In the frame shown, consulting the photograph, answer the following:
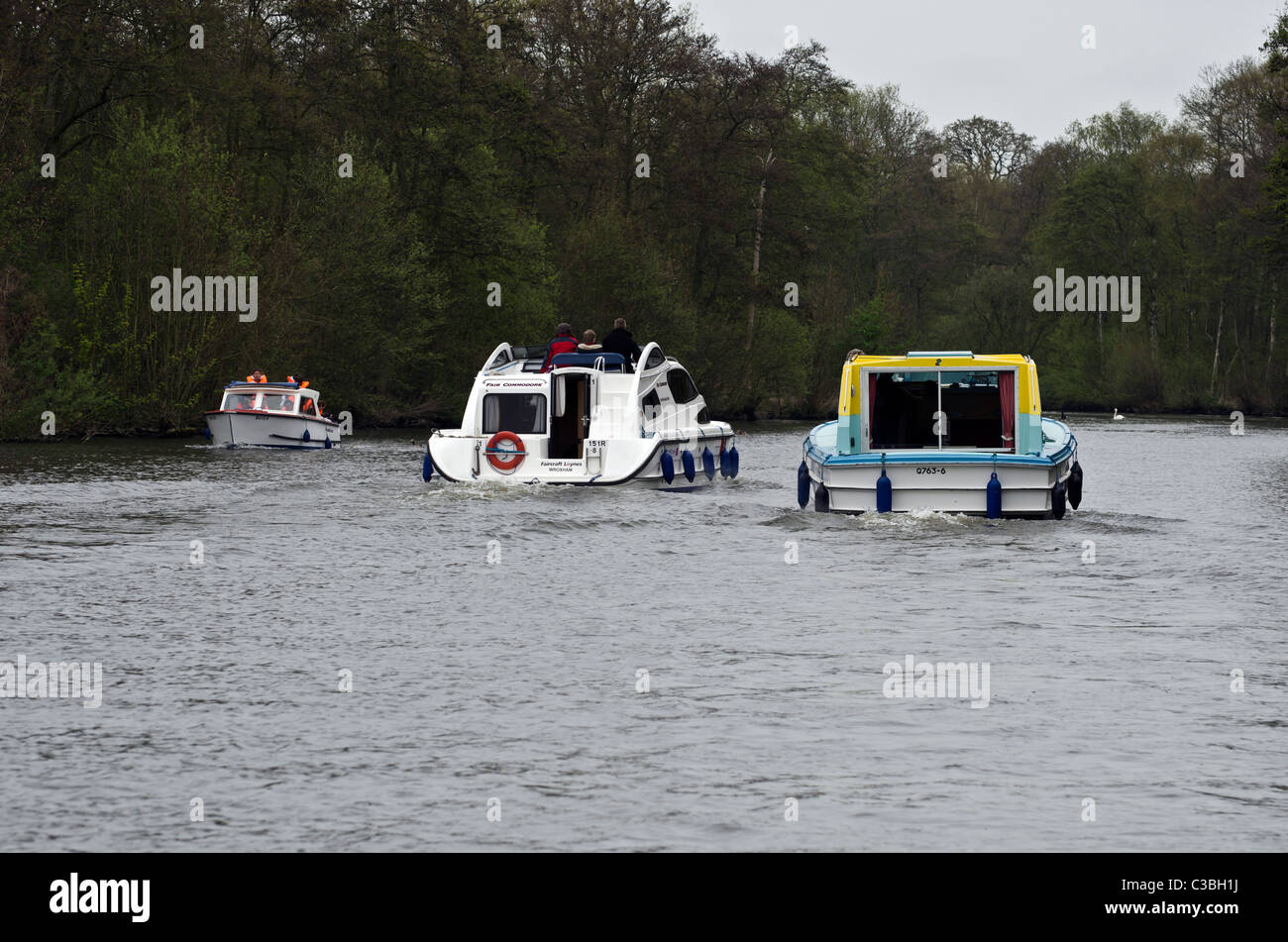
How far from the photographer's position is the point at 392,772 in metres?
9.58

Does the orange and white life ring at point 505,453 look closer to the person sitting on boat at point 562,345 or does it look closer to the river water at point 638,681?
the person sitting on boat at point 562,345


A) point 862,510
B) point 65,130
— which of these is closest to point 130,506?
point 862,510

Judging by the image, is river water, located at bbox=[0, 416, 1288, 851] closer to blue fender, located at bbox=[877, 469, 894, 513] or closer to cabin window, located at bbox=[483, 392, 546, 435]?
blue fender, located at bbox=[877, 469, 894, 513]

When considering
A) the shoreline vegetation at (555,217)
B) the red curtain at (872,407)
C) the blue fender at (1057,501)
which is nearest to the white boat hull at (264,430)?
the shoreline vegetation at (555,217)

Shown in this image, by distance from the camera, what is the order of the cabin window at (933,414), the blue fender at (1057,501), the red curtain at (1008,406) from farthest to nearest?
the cabin window at (933,414)
the red curtain at (1008,406)
the blue fender at (1057,501)

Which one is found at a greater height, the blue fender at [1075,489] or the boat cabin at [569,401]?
the boat cabin at [569,401]

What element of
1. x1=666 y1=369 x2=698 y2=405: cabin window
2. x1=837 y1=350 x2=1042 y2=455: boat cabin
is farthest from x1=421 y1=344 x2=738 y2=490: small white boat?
x1=837 y1=350 x2=1042 y2=455: boat cabin

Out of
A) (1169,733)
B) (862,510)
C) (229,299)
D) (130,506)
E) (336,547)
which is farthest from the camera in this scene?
(229,299)

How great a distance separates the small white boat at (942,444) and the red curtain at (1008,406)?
0.01m

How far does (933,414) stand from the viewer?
26922 mm

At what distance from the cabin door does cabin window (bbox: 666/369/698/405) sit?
257cm

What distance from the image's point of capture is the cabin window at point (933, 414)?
1053 inches

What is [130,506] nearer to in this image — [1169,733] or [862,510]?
[862,510]

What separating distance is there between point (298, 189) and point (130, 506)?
36.6m
